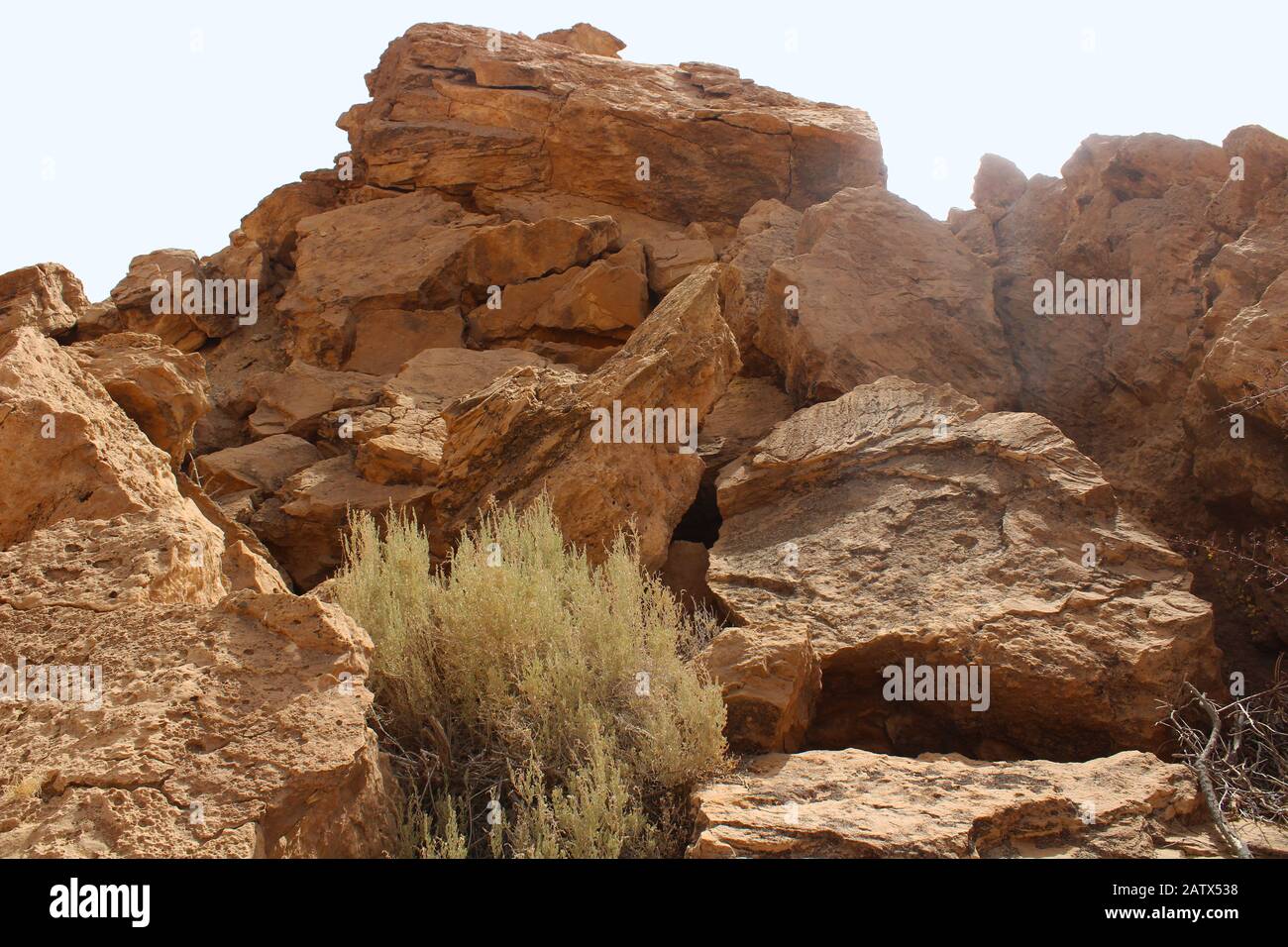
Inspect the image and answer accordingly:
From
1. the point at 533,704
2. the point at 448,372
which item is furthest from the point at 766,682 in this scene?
the point at 448,372

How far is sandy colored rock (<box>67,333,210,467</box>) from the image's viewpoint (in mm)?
5992

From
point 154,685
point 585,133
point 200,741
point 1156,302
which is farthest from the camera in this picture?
point 585,133

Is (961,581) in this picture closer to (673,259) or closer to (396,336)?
(673,259)

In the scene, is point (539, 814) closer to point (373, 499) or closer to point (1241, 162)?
point (373, 499)

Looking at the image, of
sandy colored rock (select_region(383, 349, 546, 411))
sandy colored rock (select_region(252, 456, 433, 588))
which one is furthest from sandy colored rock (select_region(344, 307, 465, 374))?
sandy colored rock (select_region(252, 456, 433, 588))

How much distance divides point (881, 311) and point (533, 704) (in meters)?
5.00

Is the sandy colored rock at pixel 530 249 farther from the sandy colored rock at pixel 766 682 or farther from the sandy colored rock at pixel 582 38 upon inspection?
the sandy colored rock at pixel 766 682

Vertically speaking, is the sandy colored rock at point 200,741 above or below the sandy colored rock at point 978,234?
below

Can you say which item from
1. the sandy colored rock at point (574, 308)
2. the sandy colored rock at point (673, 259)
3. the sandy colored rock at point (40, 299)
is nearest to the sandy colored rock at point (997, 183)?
the sandy colored rock at point (673, 259)

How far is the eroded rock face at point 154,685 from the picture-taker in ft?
11.5

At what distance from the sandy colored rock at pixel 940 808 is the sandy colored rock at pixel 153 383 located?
3.51 meters

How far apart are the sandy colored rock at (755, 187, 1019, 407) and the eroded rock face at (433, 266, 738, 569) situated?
0.98m

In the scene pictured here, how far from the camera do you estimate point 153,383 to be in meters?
6.07
